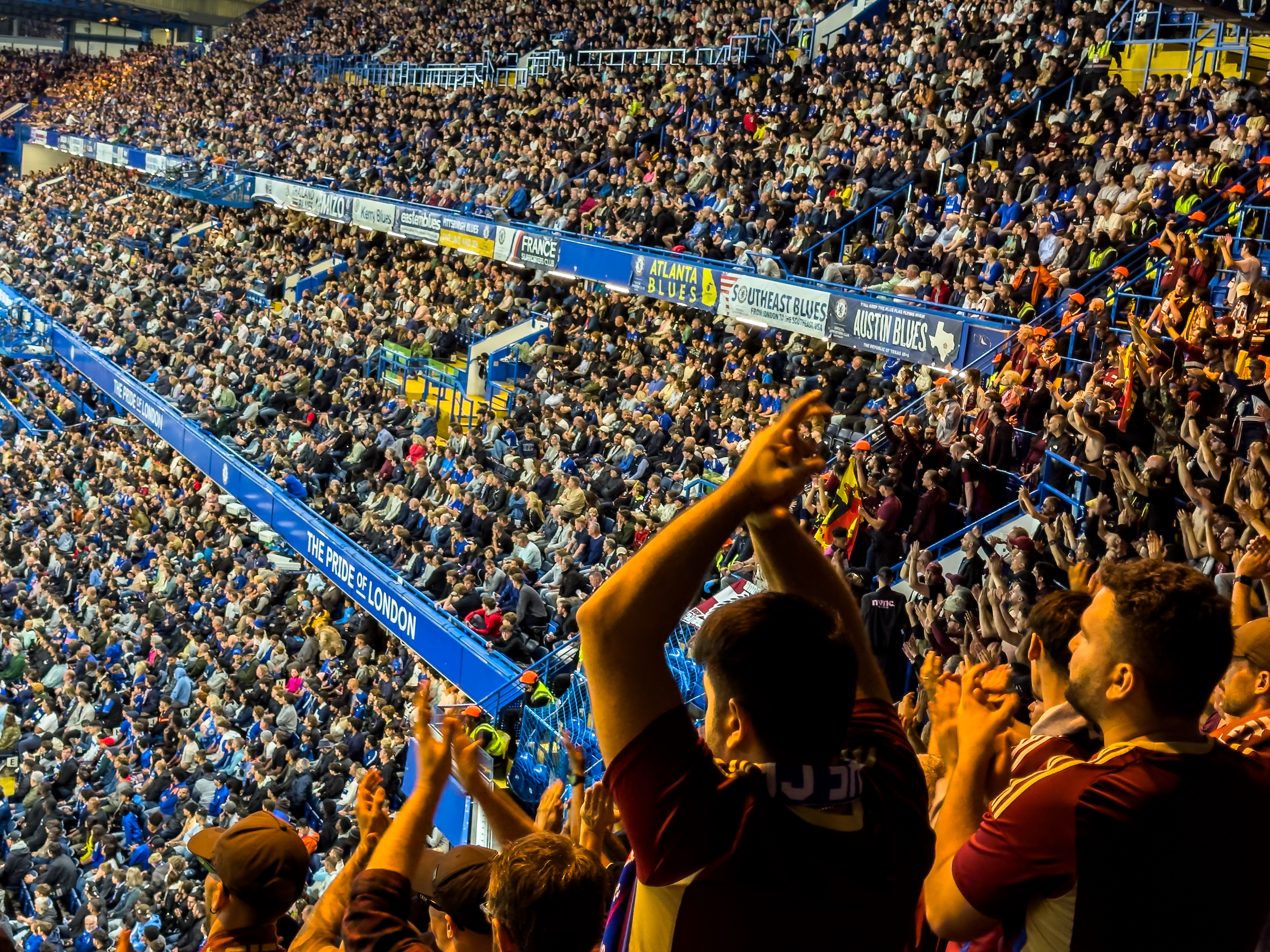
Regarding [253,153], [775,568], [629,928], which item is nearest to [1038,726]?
[775,568]

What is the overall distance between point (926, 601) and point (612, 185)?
14.2m

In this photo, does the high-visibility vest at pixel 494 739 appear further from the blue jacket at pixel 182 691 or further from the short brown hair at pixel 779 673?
the short brown hair at pixel 779 673

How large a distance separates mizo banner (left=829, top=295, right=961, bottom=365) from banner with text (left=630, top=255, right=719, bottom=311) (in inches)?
107

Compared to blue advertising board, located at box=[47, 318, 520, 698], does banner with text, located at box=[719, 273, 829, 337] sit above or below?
above

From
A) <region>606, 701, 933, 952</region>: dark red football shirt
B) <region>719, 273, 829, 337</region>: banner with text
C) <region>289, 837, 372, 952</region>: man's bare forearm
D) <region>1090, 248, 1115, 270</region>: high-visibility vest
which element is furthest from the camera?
<region>719, 273, 829, 337</region>: banner with text

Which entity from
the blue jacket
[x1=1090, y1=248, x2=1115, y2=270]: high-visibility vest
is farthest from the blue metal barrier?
the blue jacket

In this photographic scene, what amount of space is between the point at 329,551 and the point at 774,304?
685cm

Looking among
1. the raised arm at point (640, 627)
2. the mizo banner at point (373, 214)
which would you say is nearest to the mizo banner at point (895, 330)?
the raised arm at point (640, 627)

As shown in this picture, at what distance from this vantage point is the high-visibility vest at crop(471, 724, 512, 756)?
34.3 feet

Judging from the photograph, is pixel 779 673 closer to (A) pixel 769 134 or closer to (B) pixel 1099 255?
(B) pixel 1099 255

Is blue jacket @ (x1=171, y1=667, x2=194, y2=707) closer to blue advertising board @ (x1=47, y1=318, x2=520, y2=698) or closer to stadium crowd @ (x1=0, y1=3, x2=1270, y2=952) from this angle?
stadium crowd @ (x1=0, y1=3, x2=1270, y2=952)

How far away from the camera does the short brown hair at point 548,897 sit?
1.96m

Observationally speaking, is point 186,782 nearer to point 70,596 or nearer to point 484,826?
point 484,826

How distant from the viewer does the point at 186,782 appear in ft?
45.3
